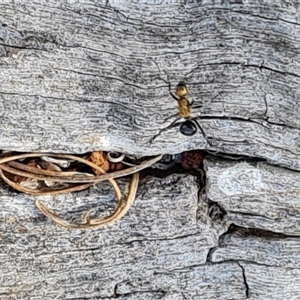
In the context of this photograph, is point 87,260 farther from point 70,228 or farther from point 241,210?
point 241,210

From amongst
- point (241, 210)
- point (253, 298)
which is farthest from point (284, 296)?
point (241, 210)

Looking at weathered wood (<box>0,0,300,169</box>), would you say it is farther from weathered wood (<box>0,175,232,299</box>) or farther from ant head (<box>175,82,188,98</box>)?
weathered wood (<box>0,175,232,299</box>)

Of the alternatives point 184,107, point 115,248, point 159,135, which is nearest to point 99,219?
point 115,248

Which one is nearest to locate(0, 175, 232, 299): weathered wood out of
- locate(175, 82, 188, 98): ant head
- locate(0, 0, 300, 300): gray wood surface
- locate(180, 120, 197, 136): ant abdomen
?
locate(0, 0, 300, 300): gray wood surface

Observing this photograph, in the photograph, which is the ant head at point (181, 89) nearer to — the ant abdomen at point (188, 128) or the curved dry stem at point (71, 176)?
the ant abdomen at point (188, 128)

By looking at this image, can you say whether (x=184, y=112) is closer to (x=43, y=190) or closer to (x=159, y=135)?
(x=159, y=135)
